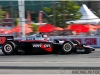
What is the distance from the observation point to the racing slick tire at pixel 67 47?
11.5 m

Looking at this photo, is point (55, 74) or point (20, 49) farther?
point (20, 49)

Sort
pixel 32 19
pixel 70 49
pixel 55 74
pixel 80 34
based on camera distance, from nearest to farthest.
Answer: pixel 55 74 < pixel 70 49 < pixel 80 34 < pixel 32 19

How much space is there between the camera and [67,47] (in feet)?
37.8

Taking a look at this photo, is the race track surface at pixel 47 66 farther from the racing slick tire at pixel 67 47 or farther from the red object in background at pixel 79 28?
the red object in background at pixel 79 28

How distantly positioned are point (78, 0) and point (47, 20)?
39.9 ft

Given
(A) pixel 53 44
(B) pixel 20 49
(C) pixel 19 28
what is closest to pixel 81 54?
(A) pixel 53 44

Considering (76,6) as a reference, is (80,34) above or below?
below

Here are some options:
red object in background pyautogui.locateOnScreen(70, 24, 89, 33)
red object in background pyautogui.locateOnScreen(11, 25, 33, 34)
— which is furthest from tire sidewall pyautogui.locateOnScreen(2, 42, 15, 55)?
red object in background pyautogui.locateOnScreen(70, 24, 89, 33)

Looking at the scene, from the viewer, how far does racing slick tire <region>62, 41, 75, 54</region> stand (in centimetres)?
1146

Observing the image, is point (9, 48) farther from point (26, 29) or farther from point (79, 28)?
point (79, 28)

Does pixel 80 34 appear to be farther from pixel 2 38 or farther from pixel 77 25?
pixel 2 38

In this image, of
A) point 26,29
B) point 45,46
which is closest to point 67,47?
point 45,46

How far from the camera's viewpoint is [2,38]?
15.1 m

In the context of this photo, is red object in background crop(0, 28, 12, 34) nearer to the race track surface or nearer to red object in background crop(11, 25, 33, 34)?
red object in background crop(11, 25, 33, 34)
